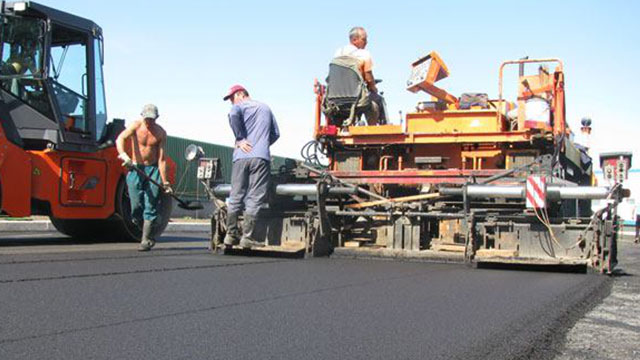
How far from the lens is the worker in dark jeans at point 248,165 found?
721 centimetres

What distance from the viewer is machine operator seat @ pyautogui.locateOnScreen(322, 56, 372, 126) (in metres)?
8.11

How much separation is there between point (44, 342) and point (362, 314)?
1641mm

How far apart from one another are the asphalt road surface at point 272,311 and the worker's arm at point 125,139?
1.64 metres

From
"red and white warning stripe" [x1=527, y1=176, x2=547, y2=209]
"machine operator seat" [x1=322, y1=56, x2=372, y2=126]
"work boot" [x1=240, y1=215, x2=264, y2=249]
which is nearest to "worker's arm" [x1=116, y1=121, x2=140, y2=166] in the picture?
"work boot" [x1=240, y1=215, x2=264, y2=249]

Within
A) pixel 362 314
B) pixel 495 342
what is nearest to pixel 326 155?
pixel 362 314

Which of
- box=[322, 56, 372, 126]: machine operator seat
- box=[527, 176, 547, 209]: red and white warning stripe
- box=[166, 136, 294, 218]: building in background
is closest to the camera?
box=[527, 176, 547, 209]: red and white warning stripe

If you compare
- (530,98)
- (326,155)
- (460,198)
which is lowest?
(460,198)

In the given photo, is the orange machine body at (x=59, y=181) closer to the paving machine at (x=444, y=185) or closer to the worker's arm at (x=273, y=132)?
the paving machine at (x=444, y=185)

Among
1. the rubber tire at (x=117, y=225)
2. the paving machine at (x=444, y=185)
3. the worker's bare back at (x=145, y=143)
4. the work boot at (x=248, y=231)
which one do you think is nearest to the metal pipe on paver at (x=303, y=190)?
the paving machine at (x=444, y=185)

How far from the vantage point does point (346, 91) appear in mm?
8195

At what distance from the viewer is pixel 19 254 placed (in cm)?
614

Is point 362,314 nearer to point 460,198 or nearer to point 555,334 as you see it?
point 555,334

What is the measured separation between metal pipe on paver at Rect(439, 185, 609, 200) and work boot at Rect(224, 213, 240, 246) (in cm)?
229

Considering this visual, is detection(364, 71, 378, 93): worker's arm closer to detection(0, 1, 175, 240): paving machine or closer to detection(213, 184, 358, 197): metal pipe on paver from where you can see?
detection(213, 184, 358, 197): metal pipe on paver
